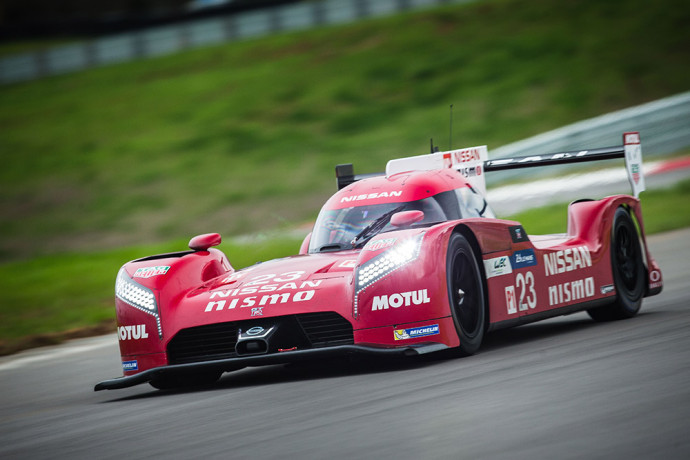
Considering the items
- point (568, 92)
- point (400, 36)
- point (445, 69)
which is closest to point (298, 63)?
point (400, 36)

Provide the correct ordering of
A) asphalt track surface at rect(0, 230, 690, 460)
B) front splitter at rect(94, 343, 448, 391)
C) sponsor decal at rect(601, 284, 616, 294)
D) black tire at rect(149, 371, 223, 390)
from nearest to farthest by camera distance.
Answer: asphalt track surface at rect(0, 230, 690, 460)
front splitter at rect(94, 343, 448, 391)
black tire at rect(149, 371, 223, 390)
sponsor decal at rect(601, 284, 616, 294)

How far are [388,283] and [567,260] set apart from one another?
2073mm

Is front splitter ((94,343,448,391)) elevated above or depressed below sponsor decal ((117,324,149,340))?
below

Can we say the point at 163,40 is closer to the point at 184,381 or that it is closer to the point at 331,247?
the point at 331,247

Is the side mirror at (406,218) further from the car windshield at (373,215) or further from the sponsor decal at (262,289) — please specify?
the sponsor decal at (262,289)

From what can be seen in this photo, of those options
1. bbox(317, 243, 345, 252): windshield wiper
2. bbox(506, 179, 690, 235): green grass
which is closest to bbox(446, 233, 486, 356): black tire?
bbox(317, 243, 345, 252): windshield wiper

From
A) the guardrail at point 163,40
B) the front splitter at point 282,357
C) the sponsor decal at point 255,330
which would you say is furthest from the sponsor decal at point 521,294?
the guardrail at point 163,40

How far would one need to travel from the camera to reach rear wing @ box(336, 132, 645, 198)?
326 inches

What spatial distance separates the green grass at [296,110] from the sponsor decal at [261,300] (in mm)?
14112

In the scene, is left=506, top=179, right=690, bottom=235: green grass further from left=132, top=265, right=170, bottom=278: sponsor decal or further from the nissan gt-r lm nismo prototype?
left=132, top=265, right=170, bottom=278: sponsor decal

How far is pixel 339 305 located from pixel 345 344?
24 cm

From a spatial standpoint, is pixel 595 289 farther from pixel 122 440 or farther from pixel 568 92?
pixel 568 92

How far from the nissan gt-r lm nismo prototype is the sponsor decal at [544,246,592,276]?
12 mm

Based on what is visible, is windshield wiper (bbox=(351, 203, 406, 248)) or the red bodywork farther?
windshield wiper (bbox=(351, 203, 406, 248))
